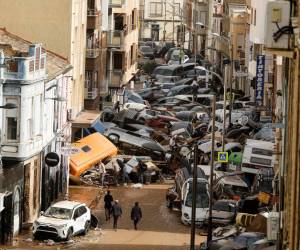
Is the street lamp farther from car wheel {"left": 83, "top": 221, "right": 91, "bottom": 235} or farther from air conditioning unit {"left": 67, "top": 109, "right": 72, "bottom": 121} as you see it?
air conditioning unit {"left": 67, "top": 109, "right": 72, "bottom": 121}

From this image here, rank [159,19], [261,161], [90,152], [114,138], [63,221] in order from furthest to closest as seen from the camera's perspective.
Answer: [159,19]
[114,138]
[90,152]
[261,161]
[63,221]

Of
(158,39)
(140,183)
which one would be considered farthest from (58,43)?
(158,39)

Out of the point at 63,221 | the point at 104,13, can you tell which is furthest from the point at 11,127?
the point at 104,13

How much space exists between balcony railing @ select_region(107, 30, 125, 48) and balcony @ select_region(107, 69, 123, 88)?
2.00 metres

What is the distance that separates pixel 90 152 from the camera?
2072 inches

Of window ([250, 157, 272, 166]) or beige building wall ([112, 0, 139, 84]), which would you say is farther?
beige building wall ([112, 0, 139, 84])

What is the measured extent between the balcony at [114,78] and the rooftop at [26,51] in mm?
26637

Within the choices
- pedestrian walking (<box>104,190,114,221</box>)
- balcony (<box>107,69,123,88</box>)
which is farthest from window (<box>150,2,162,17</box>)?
pedestrian walking (<box>104,190,114,221</box>)

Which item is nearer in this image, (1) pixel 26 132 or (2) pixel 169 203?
(1) pixel 26 132

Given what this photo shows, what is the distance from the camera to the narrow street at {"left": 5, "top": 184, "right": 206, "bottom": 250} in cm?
3762

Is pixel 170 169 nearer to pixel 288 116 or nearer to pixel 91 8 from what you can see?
pixel 91 8

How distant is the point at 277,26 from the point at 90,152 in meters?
36.3

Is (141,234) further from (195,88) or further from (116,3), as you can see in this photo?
(195,88)

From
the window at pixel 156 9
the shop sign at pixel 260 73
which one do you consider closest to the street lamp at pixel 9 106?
the shop sign at pixel 260 73
